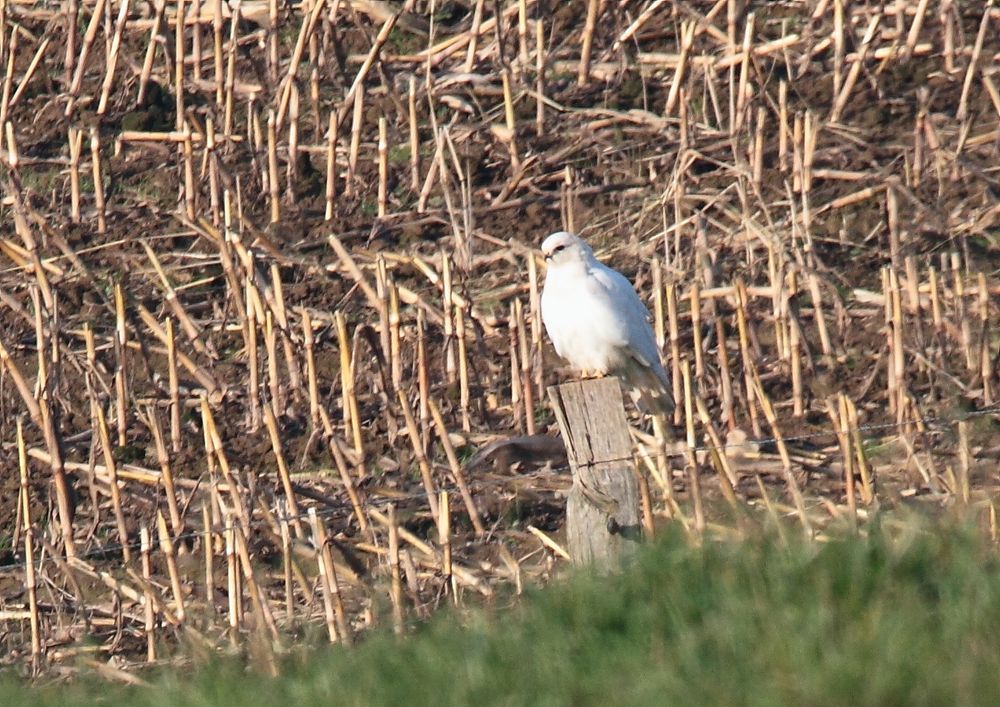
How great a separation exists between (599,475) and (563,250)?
242 cm

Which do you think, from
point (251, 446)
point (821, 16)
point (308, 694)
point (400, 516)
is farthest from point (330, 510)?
point (821, 16)

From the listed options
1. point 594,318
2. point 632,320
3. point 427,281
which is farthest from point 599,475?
point 427,281

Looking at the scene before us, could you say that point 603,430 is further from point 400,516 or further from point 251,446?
point 251,446

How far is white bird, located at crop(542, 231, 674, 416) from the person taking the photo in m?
7.86

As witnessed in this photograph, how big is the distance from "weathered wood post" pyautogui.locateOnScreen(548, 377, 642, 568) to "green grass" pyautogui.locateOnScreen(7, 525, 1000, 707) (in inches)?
7.3

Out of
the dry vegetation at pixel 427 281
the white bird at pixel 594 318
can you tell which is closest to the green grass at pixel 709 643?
the dry vegetation at pixel 427 281

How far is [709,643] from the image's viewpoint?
490cm

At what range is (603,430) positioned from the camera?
5781 mm

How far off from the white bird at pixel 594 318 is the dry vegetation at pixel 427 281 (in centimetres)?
45

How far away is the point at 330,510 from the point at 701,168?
4.49 meters

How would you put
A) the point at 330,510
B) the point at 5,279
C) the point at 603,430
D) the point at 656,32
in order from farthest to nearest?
the point at 656,32
the point at 5,279
the point at 330,510
the point at 603,430

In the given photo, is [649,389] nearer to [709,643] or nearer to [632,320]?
[632,320]

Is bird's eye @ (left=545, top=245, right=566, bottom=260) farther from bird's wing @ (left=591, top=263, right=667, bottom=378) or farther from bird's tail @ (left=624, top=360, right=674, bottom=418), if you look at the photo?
bird's tail @ (left=624, top=360, right=674, bottom=418)

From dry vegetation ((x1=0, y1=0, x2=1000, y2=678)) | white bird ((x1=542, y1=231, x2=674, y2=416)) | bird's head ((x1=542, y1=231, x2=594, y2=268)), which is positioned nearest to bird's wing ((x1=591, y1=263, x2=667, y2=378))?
white bird ((x1=542, y1=231, x2=674, y2=416))
